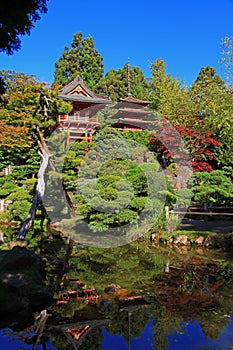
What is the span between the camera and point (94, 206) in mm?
9305

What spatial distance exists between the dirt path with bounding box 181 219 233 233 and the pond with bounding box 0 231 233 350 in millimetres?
1392

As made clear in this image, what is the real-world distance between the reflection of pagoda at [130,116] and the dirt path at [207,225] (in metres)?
9.10

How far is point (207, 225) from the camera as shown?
982cm

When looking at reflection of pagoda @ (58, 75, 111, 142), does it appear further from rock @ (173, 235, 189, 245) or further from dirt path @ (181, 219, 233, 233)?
rock @ (173, 235, 189, 245)

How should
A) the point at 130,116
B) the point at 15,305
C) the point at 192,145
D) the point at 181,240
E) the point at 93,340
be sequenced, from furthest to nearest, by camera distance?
the point at 130,116, the point at 192,145, the point at 181,240, the point at 15,305, the point at 93,340

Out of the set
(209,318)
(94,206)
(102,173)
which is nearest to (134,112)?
(102,173)

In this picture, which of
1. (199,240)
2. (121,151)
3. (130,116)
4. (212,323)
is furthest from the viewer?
(130,116)

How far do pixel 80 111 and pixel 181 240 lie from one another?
37.7 feet

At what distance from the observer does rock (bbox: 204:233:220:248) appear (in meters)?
8.10

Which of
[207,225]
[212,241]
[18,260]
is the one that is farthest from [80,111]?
[18,260]

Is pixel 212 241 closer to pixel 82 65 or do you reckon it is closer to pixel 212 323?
pixel 212 323

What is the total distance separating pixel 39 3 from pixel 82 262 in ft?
18.1

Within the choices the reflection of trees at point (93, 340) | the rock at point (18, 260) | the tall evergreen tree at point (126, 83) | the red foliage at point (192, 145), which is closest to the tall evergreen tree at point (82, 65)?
the tall evergreen tree at point (126, 83)

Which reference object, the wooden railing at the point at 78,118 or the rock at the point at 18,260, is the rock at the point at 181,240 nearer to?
the rock at the point at 18,260
